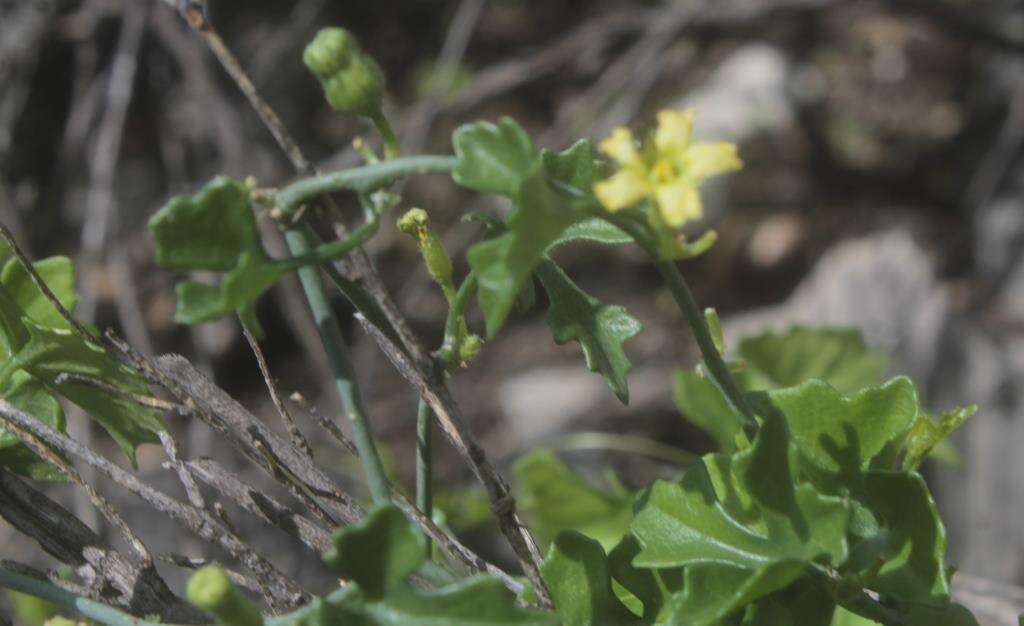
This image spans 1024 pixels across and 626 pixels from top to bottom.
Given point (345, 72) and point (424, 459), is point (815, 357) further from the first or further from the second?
point (345, 72)

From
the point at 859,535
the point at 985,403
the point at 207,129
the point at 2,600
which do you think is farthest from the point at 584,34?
the point at 859,535

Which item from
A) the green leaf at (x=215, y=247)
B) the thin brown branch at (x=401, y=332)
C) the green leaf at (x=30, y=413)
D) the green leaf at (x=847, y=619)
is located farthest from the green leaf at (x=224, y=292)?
the green leaf at (x=847, y=619)

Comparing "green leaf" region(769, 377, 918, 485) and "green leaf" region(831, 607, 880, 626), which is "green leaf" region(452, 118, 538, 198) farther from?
"green leaf" region(831, 607, 880, 626)

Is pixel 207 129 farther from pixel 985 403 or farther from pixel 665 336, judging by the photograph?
pixel 985 403

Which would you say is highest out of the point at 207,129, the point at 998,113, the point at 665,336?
the point at 207,129

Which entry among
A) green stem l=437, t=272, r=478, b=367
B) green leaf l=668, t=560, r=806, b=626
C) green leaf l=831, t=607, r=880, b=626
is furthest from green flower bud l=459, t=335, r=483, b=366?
green leaf l=831, t=607, r=880, b=626
